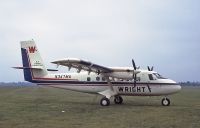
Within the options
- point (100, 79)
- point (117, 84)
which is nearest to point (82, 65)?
point (100, 79)

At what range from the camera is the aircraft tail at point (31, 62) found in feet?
105

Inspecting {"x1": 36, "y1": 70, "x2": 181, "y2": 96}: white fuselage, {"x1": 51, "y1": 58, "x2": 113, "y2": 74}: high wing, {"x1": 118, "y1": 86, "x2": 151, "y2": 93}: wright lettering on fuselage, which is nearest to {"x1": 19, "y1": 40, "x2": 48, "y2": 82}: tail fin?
{"x1": 36, "y1": 70, "x2": 181, "y2": 96}: white fuselage

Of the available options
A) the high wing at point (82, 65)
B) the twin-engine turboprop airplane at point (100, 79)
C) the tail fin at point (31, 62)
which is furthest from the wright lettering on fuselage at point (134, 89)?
the tail fin at point (31, 62)

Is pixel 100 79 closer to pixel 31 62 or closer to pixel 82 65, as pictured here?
pixel 82 65

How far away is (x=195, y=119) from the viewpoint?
704 inches

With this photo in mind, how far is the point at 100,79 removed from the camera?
98.8 feet

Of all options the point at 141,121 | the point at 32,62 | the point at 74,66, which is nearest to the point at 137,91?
the point at 74,66

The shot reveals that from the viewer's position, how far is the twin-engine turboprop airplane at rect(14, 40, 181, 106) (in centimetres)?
2803

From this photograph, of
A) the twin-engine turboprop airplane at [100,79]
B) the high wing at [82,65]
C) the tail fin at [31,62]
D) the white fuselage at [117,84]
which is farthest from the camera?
the tail fin at [31,62]

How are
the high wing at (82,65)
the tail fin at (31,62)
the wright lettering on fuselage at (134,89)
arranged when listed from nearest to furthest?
the high wing at (82,65)
the wright lettering on fuselage at (134,89)
the tail fin at (31,62)

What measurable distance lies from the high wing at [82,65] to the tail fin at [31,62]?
15.7 ft

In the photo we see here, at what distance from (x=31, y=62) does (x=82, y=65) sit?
21.4 feet

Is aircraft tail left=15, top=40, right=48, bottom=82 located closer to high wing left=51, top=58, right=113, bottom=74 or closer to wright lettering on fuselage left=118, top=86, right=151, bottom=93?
high wing left=51, top=58, right=113, bottom=74

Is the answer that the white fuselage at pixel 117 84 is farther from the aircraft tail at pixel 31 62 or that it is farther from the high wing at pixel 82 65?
the high wing at pixel 82 65
